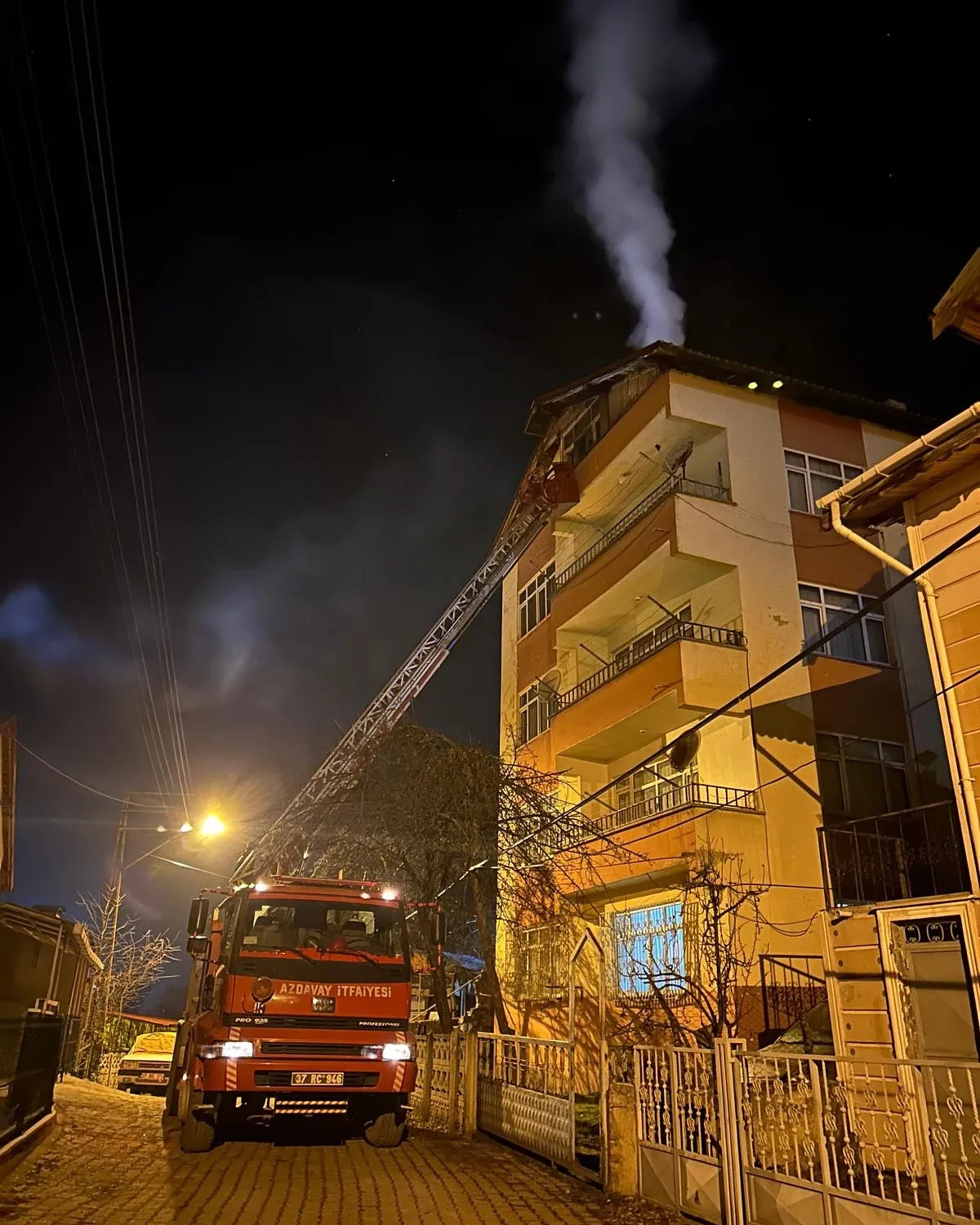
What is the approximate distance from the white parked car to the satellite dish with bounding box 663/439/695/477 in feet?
64.1

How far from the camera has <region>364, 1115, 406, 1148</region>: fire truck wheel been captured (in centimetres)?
1013

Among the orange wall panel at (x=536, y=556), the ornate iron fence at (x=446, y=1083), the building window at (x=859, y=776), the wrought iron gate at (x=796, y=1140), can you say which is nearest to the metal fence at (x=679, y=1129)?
the wrought iron gate at (x=796, y=1140)

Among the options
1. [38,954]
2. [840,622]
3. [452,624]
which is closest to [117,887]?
[38,954]

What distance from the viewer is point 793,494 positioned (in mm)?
19844

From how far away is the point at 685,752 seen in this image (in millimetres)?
18484

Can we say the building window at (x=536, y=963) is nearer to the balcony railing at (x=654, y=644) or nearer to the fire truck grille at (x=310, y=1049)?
the balcony railing at (x=654, y=644)

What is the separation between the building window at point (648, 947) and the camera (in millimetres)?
16297

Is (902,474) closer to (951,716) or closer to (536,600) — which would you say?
(951,716)

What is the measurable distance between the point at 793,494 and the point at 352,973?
582 inches

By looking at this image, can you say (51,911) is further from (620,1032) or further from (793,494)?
(793,494)

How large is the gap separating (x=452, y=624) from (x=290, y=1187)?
2038cm

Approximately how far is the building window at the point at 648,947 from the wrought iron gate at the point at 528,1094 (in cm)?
489

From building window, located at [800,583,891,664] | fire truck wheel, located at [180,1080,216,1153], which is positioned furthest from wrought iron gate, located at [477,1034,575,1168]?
building window, located at [800,583,891,664]

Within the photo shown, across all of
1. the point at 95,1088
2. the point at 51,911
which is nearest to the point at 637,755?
the point at 95,1088
